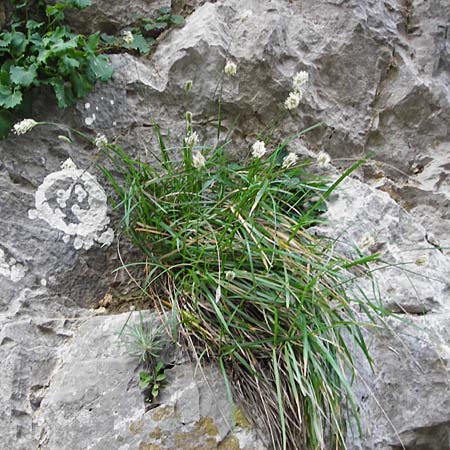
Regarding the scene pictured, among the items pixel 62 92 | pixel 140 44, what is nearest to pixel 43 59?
pixel 62 92

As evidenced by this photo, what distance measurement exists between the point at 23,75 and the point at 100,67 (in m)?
0.27

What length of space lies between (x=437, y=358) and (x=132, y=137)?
1.30 m

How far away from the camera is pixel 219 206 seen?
1760 millimetres

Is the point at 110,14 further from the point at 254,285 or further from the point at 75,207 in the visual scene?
the point at 254,285

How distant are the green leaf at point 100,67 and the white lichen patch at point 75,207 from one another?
0.34m

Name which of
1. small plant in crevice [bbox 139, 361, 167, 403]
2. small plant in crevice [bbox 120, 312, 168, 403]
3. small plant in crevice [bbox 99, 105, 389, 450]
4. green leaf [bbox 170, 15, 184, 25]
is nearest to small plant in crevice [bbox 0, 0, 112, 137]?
small plant in crevice [bbox 99, 105, 389, 450]

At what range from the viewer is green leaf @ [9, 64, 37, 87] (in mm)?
1661

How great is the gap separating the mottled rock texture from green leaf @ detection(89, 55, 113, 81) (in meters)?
0.07

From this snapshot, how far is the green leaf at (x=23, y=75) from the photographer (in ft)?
5.45

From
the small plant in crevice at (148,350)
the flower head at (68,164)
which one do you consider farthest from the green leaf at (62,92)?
the small plant in crevice at (148,350)

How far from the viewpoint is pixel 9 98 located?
5.41ft

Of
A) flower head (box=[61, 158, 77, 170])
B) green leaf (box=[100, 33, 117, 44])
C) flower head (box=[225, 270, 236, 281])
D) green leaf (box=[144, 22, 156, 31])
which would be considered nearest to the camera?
flower head (box=[225, 270, 236, 281])

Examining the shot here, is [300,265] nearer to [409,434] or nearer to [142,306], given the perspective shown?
[142,306]

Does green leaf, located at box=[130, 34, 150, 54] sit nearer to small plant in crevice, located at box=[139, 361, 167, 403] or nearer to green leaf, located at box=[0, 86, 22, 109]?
green leaf, located at box=[0, 86, 22, 109]
